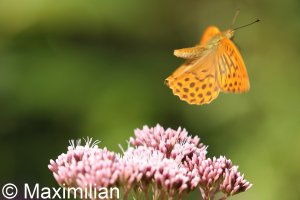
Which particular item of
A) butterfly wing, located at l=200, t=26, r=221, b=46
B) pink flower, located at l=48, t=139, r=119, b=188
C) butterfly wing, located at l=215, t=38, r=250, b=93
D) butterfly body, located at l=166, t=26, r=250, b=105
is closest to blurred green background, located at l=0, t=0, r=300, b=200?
butterfly wing, located at l=200, t=26, r=221, b=46

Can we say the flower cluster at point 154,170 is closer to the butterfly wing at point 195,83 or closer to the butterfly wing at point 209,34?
the butterfly wing at point 195,83

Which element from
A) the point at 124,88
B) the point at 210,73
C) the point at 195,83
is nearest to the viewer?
the point at 195,83

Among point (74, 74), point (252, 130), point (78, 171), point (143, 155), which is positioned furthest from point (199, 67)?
point (74, 74)

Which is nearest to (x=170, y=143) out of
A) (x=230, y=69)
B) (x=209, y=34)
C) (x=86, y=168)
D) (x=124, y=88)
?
(x=230, y=69)

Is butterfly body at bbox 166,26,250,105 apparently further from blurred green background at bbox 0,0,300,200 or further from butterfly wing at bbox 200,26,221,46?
blurred green background at bbox 0,0,300,200

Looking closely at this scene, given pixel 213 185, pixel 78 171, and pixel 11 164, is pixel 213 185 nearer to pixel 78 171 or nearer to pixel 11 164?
pixel 78 171

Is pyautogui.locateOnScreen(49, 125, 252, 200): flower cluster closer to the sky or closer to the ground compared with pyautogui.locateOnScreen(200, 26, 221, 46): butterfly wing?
closer to the ground

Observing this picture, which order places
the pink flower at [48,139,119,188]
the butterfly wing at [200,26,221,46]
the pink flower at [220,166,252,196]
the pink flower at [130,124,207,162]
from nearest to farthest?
1. the pink flower at [48,139,119,188]
2. the pink flower at [220,166,252,196]
3. the pink flower at [130,124,207,162]
4. the butterfly wing at [200,26,221,46]

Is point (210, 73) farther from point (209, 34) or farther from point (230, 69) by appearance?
point (209, 34)
